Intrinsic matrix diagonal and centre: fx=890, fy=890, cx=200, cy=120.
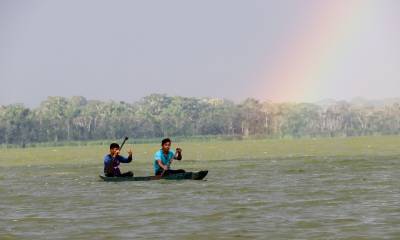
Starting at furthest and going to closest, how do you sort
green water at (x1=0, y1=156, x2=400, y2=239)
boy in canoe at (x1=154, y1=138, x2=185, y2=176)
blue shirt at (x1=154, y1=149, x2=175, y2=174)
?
1. blue shirt at (x1=154, y1=149, x2=175, y2=174)
2. boy in canoe at (x1=154, y1=138, x2=185, y2=176)
3. green water at (x1=0, y1=156, x2=400, y2=239)

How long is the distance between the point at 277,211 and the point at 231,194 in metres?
5.35

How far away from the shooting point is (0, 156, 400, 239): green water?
1930cm

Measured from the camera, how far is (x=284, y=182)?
1282 inches

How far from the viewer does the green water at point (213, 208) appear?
63.3 feet

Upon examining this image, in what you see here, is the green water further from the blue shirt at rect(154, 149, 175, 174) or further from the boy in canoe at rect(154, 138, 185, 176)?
the blue shirt at rect(154, 149, 175, 174)

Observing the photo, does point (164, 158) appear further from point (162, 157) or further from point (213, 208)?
point (213, 208)

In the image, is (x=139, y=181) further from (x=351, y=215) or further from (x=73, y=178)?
(x=351, y=215)

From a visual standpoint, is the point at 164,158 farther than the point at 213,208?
Yes

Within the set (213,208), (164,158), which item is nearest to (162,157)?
(164,158)

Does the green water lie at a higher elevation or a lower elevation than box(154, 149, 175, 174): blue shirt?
lower

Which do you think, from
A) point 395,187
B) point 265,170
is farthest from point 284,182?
point 265,170

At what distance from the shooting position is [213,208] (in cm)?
2359

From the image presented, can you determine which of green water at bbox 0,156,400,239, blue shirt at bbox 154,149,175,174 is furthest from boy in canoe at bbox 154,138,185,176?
green water at bbox 0,156,400,239

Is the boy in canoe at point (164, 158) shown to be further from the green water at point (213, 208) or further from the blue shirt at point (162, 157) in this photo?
the green water at point (213, 208)
